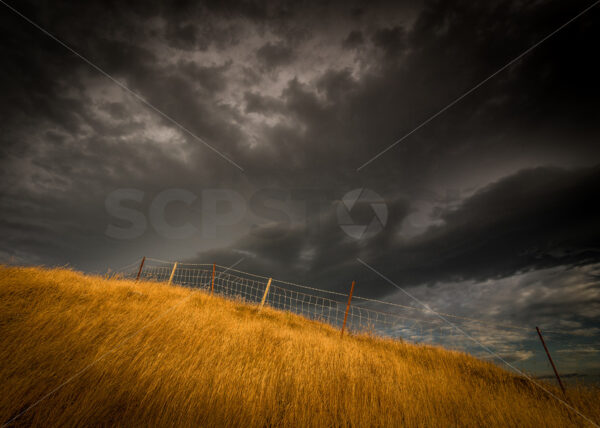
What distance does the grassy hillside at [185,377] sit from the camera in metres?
2.88

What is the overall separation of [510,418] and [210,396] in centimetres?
563

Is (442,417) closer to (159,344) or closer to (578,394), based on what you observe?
(159,344)

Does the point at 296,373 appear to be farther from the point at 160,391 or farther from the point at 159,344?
the point at 159,344

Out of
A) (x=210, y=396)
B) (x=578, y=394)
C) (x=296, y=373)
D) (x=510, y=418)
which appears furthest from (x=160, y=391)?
(x=578, y=394)

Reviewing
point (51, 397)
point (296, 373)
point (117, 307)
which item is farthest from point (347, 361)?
point (117, 307)

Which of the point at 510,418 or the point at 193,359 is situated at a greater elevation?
the point at 193,359

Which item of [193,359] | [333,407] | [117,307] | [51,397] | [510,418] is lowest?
[510,418]

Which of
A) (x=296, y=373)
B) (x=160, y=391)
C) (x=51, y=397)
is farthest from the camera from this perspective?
(x=296, y=373)

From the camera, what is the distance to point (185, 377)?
143 inches

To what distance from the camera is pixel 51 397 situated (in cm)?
279

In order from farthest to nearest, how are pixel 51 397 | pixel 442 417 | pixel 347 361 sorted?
pixel 347 361, pixel 442 417, pixel 51 397

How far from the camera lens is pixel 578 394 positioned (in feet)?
24.1

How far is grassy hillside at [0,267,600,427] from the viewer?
288 centimetres

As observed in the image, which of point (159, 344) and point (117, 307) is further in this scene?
point (117, 307)
